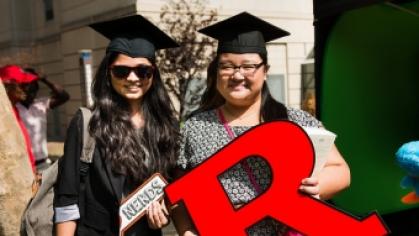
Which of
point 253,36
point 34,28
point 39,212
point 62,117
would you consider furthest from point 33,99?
point 34,28

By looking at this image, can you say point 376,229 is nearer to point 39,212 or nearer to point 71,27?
point 39,212

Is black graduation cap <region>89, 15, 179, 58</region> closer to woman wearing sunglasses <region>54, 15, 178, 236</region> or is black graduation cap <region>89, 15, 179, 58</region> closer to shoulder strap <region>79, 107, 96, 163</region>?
woman wearing sunglasses <region>54, 15, 178, 236</region>

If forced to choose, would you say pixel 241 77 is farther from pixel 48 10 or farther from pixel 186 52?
pixel 48 10

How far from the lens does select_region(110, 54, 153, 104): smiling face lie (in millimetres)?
2229

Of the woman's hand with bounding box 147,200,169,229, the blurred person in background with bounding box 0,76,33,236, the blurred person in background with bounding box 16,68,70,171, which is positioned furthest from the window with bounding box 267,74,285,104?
the woman's hand with bounding box 147,200,169,229

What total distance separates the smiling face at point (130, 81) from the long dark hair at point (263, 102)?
1.01 feet

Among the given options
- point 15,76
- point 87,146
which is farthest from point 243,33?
point 15,76

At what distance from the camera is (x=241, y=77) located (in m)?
2.04

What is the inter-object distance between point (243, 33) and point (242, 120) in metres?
0.39

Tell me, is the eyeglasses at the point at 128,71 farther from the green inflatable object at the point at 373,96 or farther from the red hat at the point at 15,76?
the green inflatable object at the point at 373,96

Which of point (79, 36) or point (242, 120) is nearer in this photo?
point (242, 120)

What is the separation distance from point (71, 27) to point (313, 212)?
12.4 metres

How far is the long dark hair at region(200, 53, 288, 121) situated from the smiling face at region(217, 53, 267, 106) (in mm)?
68

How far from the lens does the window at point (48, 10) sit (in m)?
15.4
